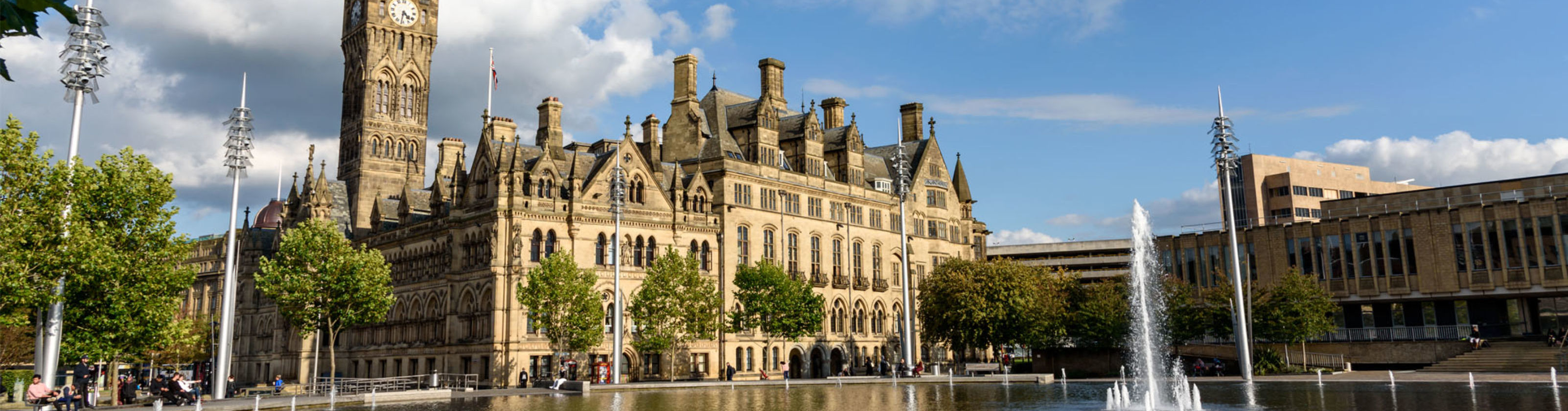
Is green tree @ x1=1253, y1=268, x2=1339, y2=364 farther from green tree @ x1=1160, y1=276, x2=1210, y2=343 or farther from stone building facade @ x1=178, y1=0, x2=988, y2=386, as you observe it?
stone building facade @ x1=178, y1=0, x2=988, y2=386

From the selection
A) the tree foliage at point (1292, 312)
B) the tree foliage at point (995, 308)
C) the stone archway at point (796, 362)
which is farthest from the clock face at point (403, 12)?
the tree foliage at point (1292, 312)

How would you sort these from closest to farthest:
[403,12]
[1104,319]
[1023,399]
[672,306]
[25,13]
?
[25,13], [1023,399], [672,306], [1104,319], [403,12]

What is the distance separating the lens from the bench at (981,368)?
69.5 m

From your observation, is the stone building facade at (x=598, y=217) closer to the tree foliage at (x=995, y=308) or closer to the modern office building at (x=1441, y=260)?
the tree foliage at (x=995, y=308)

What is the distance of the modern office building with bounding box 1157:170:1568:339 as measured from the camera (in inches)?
2383

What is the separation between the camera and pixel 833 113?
90250 millimetres

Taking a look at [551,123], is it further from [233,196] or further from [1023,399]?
[1023,399]

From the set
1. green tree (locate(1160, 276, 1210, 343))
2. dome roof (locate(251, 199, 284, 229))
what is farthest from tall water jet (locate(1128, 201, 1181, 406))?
dome roof (locate(251, 199, 284, 229))

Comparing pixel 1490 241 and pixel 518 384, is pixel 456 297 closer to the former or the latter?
pixel 518 384

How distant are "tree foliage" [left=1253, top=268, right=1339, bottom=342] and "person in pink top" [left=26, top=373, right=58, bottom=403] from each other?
52910 mm

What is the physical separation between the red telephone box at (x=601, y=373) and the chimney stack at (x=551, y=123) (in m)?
15.9

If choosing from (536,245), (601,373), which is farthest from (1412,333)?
(536,245)

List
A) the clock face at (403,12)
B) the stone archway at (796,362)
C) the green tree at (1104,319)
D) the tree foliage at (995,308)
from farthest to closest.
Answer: the clock face at (403,12)
the stone archway at (796,362)
the tree foliage at (995,308)
the green tree at (1104,319)

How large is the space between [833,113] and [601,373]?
38.7 m
